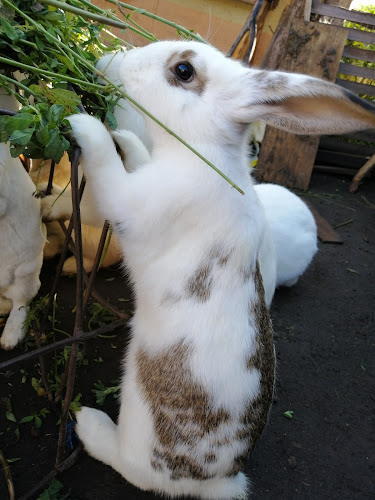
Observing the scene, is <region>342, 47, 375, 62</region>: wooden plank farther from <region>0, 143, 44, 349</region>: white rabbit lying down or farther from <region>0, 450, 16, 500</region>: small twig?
<region>0, 450, 16, 500</region>: small twig

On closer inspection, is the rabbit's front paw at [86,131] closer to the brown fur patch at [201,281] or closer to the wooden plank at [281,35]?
the brown fur patch at [201,281]

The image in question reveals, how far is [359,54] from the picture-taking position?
5.65 metres

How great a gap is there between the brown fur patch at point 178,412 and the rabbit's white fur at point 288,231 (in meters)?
1.74

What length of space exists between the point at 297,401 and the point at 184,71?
6.52 ft

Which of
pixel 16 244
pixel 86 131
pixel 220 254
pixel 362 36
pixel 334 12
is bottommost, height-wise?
pixel 16 244

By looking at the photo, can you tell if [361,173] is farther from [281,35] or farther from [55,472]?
[55,472]

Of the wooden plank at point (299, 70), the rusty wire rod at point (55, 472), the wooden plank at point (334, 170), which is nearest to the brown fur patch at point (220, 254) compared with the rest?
the rusty wire rod at point (55, 472)

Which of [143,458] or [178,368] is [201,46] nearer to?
[178,368]

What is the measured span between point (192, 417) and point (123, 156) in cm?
113

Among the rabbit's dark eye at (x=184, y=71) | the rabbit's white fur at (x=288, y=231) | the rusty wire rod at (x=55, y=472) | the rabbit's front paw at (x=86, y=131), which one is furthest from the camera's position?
the rabbit's white fur at (x=288, y=231)

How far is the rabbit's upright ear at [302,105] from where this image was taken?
177 centimetres

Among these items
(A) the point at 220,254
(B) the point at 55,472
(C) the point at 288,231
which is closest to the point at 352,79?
(C) the point at 288,231

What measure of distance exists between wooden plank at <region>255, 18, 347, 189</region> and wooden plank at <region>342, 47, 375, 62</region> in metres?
0.26

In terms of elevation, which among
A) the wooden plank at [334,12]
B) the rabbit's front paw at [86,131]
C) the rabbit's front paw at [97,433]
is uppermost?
the wooden plank at [334,12]
